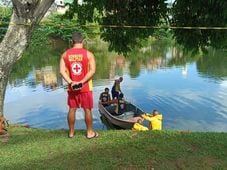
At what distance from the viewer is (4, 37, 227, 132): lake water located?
19.0 meters

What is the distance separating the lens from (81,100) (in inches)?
263

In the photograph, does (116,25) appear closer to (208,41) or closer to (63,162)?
(208,41)

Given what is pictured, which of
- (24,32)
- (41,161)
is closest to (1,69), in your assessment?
(24,32)

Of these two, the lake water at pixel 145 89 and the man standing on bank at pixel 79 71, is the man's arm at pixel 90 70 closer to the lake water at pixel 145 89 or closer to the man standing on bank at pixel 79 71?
the man standing on bank at pixel 79 71

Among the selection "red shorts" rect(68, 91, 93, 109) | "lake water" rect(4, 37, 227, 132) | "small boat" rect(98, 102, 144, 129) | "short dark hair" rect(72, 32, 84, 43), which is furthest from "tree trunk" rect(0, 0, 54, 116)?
"small boat" rect(98, 102, 144, 129)

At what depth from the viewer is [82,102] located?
667 centimetres

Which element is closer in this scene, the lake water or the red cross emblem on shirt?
the red cross emblem on shirt

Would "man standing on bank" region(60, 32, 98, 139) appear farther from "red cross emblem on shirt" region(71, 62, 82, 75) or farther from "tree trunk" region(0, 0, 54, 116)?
"tree trunk" region(0, 0, 54, 116)

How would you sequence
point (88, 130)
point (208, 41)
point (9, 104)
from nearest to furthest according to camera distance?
point (88, 130) < point (208, 41) < point (9, 104)

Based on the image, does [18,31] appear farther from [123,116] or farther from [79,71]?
[123,116]

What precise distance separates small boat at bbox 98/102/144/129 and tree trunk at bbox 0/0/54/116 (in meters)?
8.78

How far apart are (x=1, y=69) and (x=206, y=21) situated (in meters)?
5.55

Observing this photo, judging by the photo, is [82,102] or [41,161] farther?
[82,102]

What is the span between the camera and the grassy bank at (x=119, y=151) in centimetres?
559
